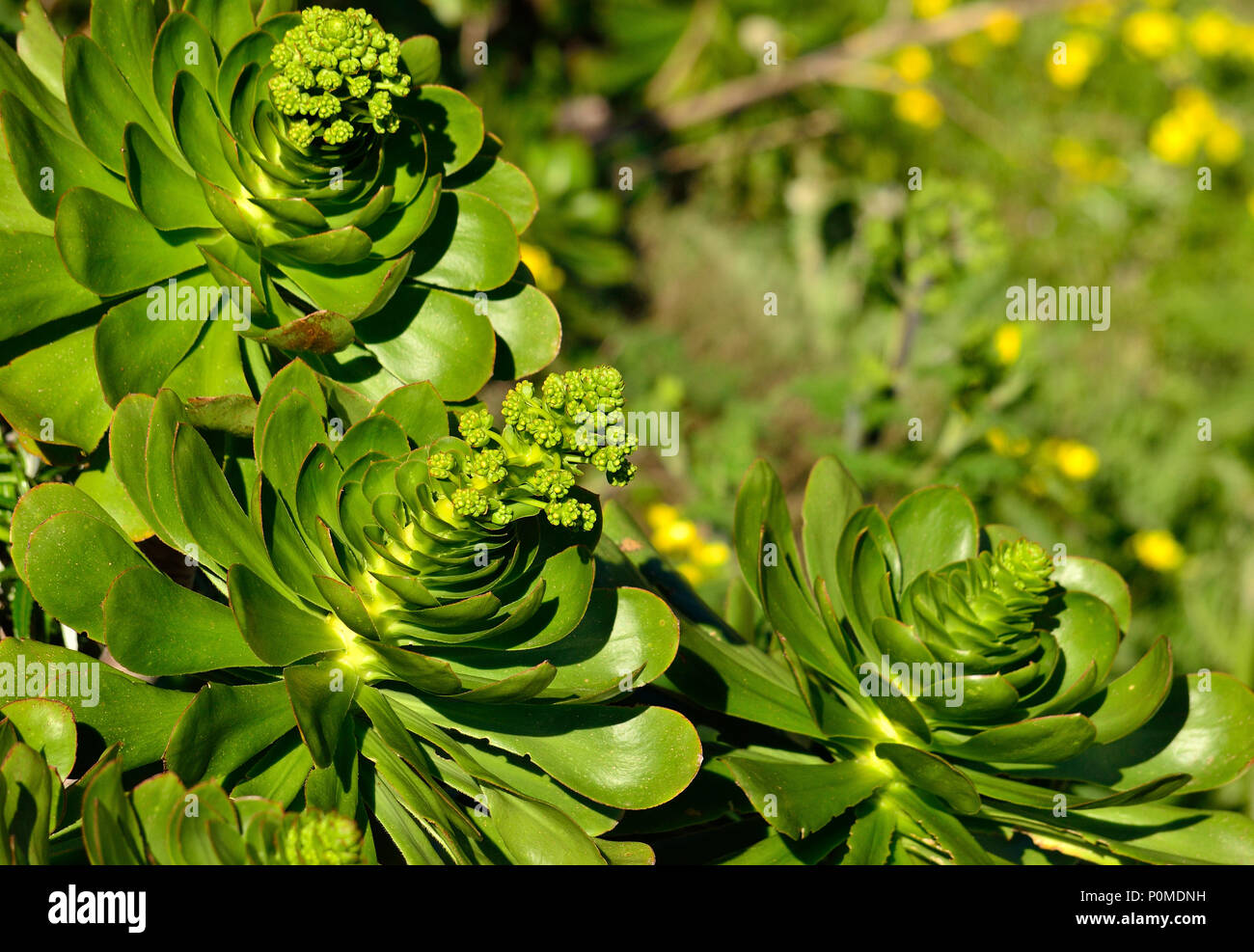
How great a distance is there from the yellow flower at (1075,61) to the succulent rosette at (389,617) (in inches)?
190

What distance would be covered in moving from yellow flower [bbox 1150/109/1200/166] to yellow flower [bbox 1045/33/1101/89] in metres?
0.48

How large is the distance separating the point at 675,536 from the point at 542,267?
112 centimetres

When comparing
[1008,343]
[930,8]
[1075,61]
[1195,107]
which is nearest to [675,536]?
[1008,343]

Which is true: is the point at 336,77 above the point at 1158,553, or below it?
A: above

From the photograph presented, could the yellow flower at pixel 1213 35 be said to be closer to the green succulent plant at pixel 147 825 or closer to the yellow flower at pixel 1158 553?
the yellow flower at pixel 1158 553

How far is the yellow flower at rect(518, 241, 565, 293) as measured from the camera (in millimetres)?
3084

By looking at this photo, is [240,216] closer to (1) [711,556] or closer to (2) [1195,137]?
(1) [711,556]

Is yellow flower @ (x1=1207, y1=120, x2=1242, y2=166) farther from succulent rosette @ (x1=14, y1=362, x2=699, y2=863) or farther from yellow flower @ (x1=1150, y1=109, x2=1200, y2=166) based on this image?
succulent rosette @ (x1=14, y1=362, x2=699, y2=863)

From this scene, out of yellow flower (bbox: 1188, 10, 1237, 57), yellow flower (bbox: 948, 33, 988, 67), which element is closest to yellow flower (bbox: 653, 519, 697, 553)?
yellow flower (bbox: 948, 33, 988, 67)

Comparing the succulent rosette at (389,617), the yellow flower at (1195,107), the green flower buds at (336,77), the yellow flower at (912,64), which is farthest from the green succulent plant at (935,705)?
the yellow flower at (1195,107)

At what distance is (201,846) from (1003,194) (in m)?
4.92

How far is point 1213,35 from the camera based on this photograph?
16.3ft

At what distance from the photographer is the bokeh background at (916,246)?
245cm

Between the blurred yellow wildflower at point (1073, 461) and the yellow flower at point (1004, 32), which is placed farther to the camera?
the yellow flower at point (1004, 32)
